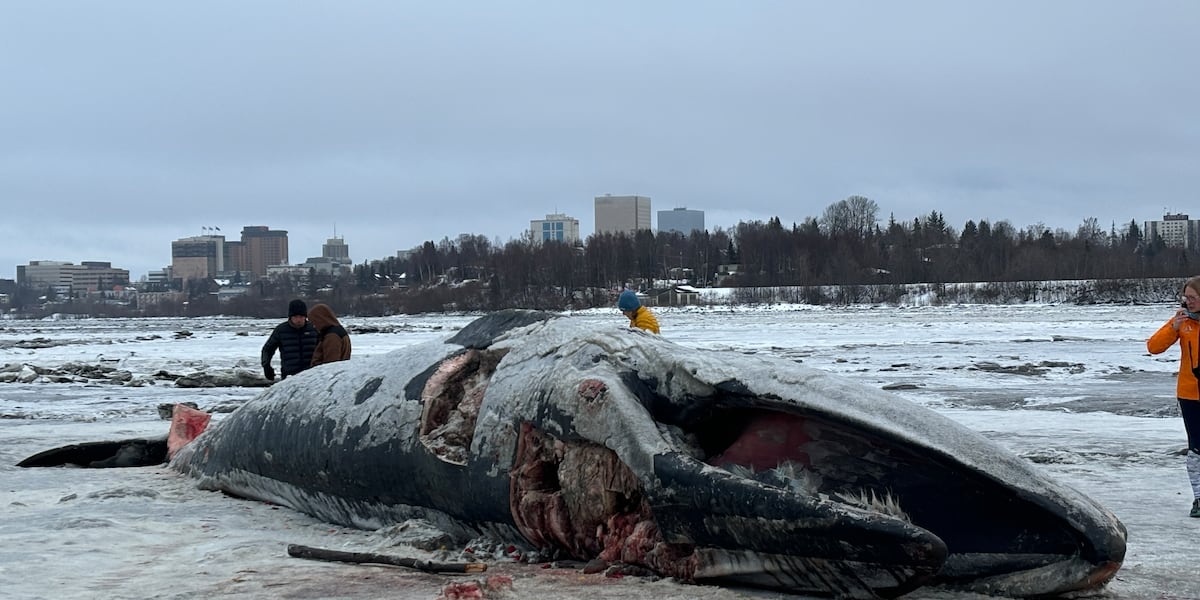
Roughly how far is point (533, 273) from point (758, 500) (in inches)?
4635

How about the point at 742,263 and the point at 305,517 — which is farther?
the point at 742,263

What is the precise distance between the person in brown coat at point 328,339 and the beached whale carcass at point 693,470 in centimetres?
Answer: 427

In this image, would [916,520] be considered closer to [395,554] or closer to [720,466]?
[720,466]

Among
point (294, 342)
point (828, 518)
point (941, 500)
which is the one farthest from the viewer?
point (294, 342)

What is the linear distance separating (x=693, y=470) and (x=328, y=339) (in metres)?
6.75

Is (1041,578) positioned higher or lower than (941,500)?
lower

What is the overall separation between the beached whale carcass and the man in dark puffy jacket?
186 inches

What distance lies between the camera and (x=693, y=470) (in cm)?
442

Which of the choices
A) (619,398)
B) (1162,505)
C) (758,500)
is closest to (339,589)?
(619,398)

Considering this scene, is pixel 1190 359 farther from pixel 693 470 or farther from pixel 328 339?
pixel 328 339

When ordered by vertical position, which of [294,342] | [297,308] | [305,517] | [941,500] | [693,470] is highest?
[297,308]

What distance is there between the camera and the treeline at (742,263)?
109188 mm

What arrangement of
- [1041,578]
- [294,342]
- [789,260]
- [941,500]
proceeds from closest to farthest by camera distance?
[1041,578], [941,500], [294,342], [789,260]

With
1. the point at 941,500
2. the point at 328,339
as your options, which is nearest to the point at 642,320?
the point at 328,339
